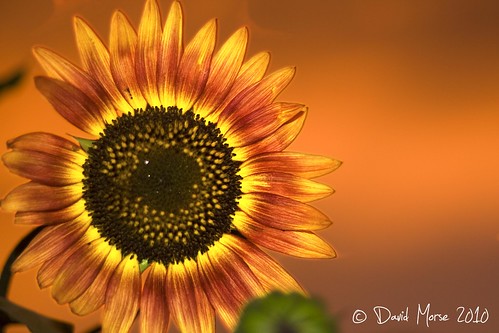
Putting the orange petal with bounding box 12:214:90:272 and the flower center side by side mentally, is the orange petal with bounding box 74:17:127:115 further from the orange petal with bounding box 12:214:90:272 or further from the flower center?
the orange petal with bounding box 12:214:90:272

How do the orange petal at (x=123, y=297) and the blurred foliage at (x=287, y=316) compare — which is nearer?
the blurred foliage at (x=287, y=316)

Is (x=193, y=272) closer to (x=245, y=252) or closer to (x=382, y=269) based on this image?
(x=245, y=252)

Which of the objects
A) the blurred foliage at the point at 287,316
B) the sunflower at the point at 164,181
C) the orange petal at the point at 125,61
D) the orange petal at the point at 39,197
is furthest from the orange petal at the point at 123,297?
the blurred foliage at the point at 287,316

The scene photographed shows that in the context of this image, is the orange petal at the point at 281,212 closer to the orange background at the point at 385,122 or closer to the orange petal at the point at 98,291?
the orange background at the point at 385,122

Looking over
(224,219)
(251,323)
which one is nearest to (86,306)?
(224,219)

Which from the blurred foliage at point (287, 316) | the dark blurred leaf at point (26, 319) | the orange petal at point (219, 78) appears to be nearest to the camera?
the blurred foliage at point (287, 316)

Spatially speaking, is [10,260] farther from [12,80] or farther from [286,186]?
[286,186]
